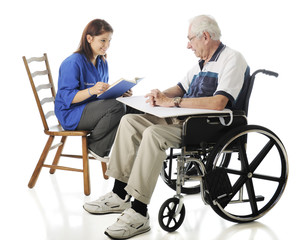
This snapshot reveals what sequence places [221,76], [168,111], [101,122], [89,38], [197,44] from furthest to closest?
[89,38], [101,122], [197,44], [221,76], [168,111]

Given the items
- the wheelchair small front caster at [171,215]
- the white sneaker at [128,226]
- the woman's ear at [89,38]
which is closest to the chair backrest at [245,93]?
the wheelchair small front caster at [171,215]

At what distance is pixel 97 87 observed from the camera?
10.6 feet

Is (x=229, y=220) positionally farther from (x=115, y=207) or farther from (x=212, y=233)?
(x=115, y=207)

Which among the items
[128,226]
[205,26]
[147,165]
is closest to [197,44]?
[205,26]

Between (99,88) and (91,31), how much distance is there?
50 centimetres

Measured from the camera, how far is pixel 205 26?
290 centimetres

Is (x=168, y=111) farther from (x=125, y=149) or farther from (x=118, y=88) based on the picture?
(x=118, y=88)

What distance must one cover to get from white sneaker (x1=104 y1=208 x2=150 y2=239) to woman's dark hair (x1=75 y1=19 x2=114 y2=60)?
1.37 meters

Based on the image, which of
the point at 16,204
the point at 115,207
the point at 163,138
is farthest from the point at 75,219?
the point at 163,138

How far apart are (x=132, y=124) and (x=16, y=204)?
3.44ft

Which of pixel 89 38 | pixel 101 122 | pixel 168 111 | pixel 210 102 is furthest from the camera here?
pixel 89 38

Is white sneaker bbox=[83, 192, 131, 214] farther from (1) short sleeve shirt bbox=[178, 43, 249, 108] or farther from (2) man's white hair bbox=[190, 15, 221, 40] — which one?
(2) man's white hair bbox=[190, 15, 221, 40]

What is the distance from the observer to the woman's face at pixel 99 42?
3.45 metres

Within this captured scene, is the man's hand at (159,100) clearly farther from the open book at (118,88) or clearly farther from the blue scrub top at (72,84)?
the blue scrub top at (72,84)
